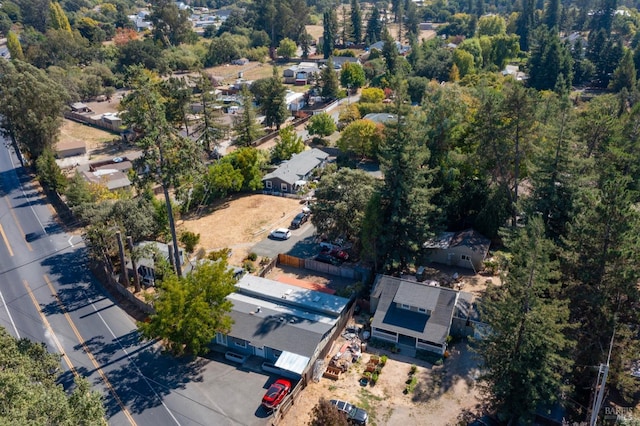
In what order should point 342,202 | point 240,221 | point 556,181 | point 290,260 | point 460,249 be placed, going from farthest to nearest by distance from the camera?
point 240,221, point 290,260, point 342,202, point 460,249, point 556,181

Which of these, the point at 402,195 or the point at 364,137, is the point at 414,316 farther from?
the point at 364,137

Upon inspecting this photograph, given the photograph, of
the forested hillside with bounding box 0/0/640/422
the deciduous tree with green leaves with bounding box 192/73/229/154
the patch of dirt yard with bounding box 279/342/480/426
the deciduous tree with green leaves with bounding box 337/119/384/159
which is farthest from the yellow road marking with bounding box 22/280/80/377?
the deciduous tree with green leaves with bounding box 337/119/384/159

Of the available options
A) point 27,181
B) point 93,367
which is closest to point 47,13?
point 27,181

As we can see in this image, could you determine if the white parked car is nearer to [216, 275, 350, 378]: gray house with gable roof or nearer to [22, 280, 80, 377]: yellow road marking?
[216, 275, 350, 378]: gray house with gable roof

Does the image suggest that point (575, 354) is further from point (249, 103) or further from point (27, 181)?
point (27, 181)

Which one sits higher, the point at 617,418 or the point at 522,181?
the point at 522,181

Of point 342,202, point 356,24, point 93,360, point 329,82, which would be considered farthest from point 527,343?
point 356,24
